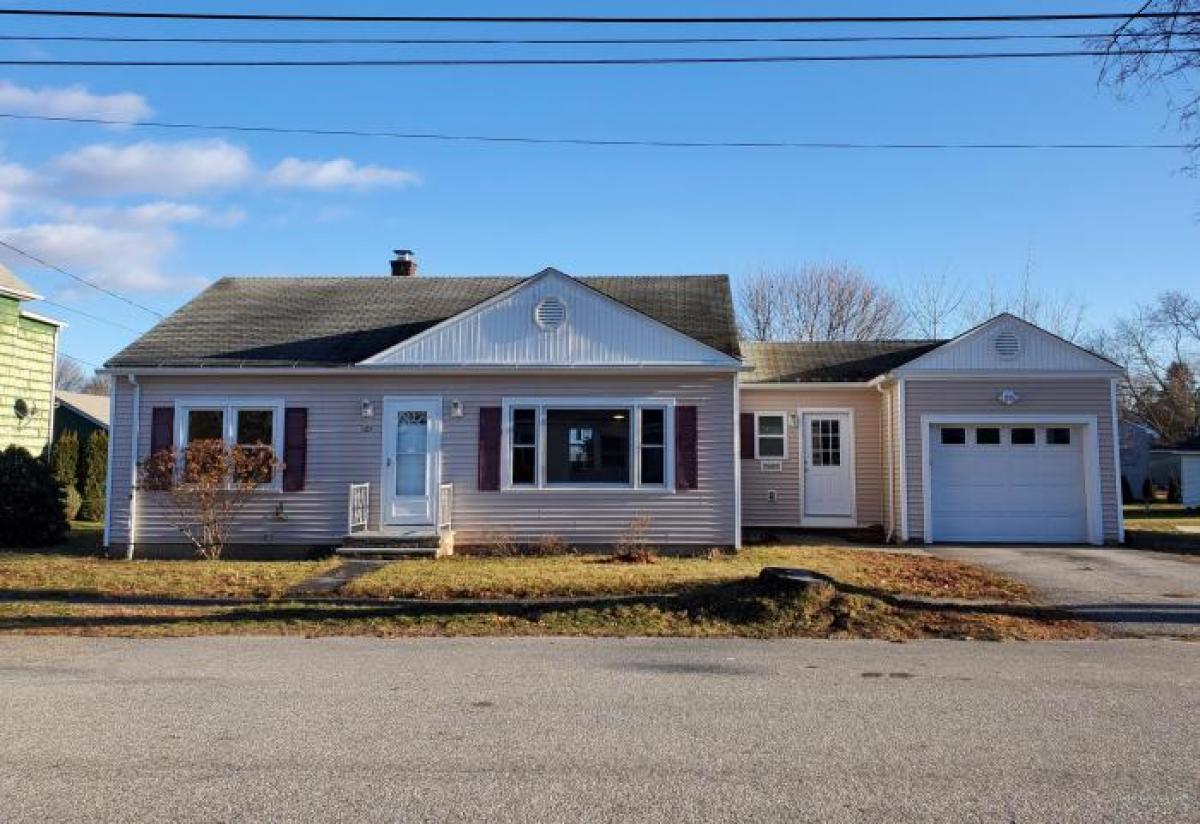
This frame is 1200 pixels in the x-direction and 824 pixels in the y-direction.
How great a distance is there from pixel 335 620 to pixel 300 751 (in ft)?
15.2

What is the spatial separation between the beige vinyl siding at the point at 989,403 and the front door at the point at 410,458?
8.47 metres

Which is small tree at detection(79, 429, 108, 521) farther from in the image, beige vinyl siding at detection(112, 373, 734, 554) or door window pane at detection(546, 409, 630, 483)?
door window pane at detection(546, 409, 630, 483)

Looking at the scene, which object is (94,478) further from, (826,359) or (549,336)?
(826,359)

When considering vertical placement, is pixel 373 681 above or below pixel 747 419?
below

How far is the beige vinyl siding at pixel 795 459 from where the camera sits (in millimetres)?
18109

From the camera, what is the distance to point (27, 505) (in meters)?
16.3

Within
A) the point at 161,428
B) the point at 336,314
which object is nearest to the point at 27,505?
the point at 161,428

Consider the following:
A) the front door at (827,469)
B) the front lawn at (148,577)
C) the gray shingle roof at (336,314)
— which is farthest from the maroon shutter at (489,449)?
the front door at (827,469)

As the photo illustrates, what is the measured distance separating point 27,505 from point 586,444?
10.2 m

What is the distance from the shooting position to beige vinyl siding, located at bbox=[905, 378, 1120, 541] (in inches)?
642

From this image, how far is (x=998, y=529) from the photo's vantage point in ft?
54.1

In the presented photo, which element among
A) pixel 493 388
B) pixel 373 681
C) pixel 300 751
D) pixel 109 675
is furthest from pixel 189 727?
pixel 493 388

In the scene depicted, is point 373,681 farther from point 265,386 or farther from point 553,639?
point 265,386

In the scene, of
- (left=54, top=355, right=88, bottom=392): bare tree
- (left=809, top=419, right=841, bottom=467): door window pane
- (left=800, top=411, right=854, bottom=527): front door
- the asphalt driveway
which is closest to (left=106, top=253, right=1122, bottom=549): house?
the asphalt driveway
